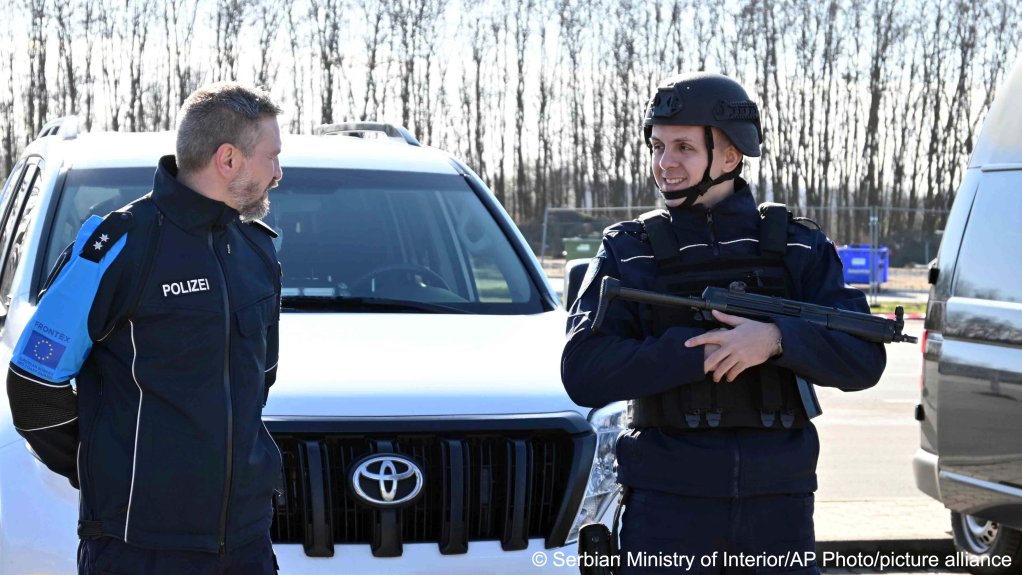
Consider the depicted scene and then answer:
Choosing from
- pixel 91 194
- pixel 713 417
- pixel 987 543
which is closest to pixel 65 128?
pixel 91 194

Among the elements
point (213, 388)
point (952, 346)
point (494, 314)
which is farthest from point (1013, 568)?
point (213, 388)

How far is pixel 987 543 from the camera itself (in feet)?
20.2

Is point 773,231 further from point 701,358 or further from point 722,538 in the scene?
point 722,538

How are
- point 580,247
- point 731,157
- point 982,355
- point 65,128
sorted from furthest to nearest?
point 580,247
point 65,128
point 982,355
point 731,157

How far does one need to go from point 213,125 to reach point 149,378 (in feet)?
1.87

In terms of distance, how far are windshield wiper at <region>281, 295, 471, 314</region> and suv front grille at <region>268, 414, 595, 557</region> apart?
928mm

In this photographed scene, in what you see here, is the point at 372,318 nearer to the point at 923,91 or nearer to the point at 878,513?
the point at 878,513

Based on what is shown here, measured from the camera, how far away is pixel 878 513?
7289 millimetres

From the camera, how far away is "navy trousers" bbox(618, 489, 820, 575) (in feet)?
10.5

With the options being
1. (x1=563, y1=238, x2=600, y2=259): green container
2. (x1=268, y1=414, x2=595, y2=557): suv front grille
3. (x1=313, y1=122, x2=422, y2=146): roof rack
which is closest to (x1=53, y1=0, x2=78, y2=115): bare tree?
(x1=563, y1=238, x2=600, y2=259): green container

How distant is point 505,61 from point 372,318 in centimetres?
4648

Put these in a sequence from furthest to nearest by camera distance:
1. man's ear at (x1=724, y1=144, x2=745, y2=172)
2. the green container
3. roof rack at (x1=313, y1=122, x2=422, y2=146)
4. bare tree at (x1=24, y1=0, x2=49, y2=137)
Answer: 1. bare tree at (x1=24, y1=0, x2=49, y2=137)
2. the green container
3. roof rack at (x1=313, y1=122, x2=422, y2=146)
4. man's ear at (x1=724, y1=144, x2=745, y2=172)

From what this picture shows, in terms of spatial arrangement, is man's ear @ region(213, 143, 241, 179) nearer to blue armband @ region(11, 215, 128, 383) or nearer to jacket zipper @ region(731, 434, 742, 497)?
blue armband @ region(11, 215, 128, 383)

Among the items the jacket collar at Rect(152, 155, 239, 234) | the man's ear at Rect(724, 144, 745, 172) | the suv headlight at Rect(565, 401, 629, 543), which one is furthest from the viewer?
the suv headlight at Rect(565, 401, 629, 543)
